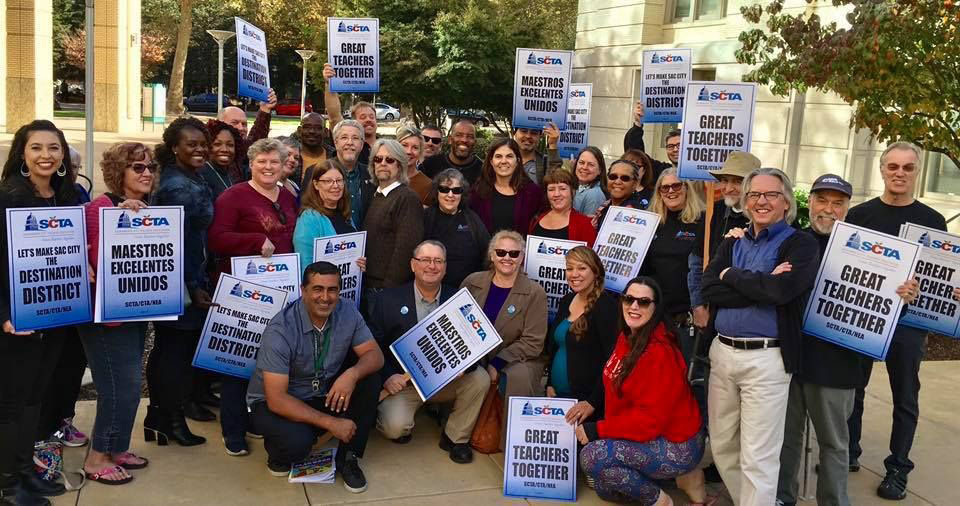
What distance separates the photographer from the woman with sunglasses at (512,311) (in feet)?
19.9

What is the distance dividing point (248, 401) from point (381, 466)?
976 millimetres

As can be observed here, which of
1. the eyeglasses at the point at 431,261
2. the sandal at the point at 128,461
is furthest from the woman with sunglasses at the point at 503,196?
the sandal at the point at 128,461

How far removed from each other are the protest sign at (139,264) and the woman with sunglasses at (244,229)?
0.61m

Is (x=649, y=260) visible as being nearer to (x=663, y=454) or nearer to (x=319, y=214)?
(x=663, y=454)

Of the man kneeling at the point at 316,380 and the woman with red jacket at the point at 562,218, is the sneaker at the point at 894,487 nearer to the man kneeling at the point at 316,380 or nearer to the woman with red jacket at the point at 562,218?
the woman with red jacket at the point at 562,218

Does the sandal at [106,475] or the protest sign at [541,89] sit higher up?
the protest sign at [541,89]

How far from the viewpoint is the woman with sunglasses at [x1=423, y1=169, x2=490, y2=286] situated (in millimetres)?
6508

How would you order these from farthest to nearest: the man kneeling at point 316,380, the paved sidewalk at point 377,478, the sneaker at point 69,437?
1. the sneaker at point 69,437
2. the man kneeling at point 316,380
3. the paved sidewalk at point 377,478

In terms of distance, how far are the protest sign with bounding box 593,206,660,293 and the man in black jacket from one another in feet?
4.68

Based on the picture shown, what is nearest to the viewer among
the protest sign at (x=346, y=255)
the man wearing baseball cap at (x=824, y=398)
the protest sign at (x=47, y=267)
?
the protest sign at (x=47, y=267)

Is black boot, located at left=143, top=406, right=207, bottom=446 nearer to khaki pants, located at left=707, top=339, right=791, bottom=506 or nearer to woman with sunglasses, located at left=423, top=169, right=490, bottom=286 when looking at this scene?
woman with sunglasses, located at left=423, top=169, right=490, bottom=286

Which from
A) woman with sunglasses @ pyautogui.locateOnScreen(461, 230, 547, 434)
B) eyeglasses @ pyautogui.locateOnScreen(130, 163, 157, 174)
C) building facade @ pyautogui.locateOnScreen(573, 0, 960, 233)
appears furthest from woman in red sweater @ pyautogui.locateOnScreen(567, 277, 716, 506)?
building facade @ pyautogui.locateOnScreen(573, 0, 960, 233)

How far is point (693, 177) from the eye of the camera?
244 inches

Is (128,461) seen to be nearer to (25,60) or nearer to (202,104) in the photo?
(25,60)
